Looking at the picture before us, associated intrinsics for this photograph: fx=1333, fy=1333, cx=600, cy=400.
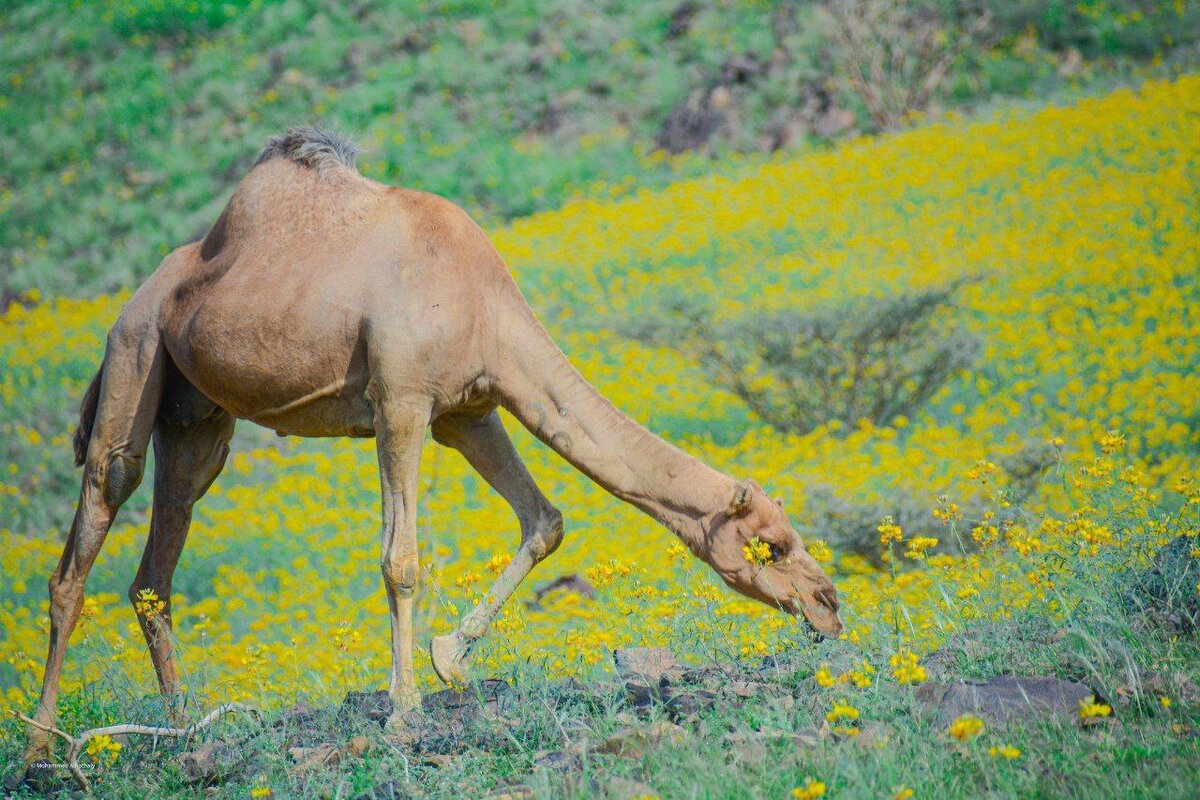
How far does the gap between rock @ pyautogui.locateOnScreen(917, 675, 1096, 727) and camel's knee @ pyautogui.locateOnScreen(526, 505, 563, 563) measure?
7.04ft

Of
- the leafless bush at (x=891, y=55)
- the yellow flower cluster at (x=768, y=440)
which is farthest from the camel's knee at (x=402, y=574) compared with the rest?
the leafless bush at (x=891, y=55)

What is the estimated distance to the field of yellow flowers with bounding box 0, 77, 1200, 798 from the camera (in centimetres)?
568

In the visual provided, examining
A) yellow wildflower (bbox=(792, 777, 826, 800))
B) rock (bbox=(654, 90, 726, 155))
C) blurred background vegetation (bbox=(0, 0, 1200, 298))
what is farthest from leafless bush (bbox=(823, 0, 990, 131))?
yellow wildflower (bbox=(792, 777, 826, 800))

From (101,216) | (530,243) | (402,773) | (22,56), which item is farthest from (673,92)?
(402,773)

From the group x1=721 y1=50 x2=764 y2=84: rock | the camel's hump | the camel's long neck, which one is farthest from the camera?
x1=721 y1=50 x2=764 y2=84: rock

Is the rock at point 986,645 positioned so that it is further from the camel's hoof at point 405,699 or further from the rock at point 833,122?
the rock at point 833,122

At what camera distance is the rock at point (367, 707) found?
5.45m

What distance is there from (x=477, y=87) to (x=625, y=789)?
72.1ft

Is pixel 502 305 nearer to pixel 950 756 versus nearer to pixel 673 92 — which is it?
pixel 950 756

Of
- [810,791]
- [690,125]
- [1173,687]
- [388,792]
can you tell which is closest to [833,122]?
[690,125]

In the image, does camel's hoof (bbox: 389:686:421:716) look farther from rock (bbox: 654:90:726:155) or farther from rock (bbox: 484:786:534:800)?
rock (bbox: 654:90:726:155)

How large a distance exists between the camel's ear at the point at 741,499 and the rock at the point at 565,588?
385 cm

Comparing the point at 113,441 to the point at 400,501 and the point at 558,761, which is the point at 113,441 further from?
the point at 558,761

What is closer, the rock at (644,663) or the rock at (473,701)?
the rock at (473,701)
